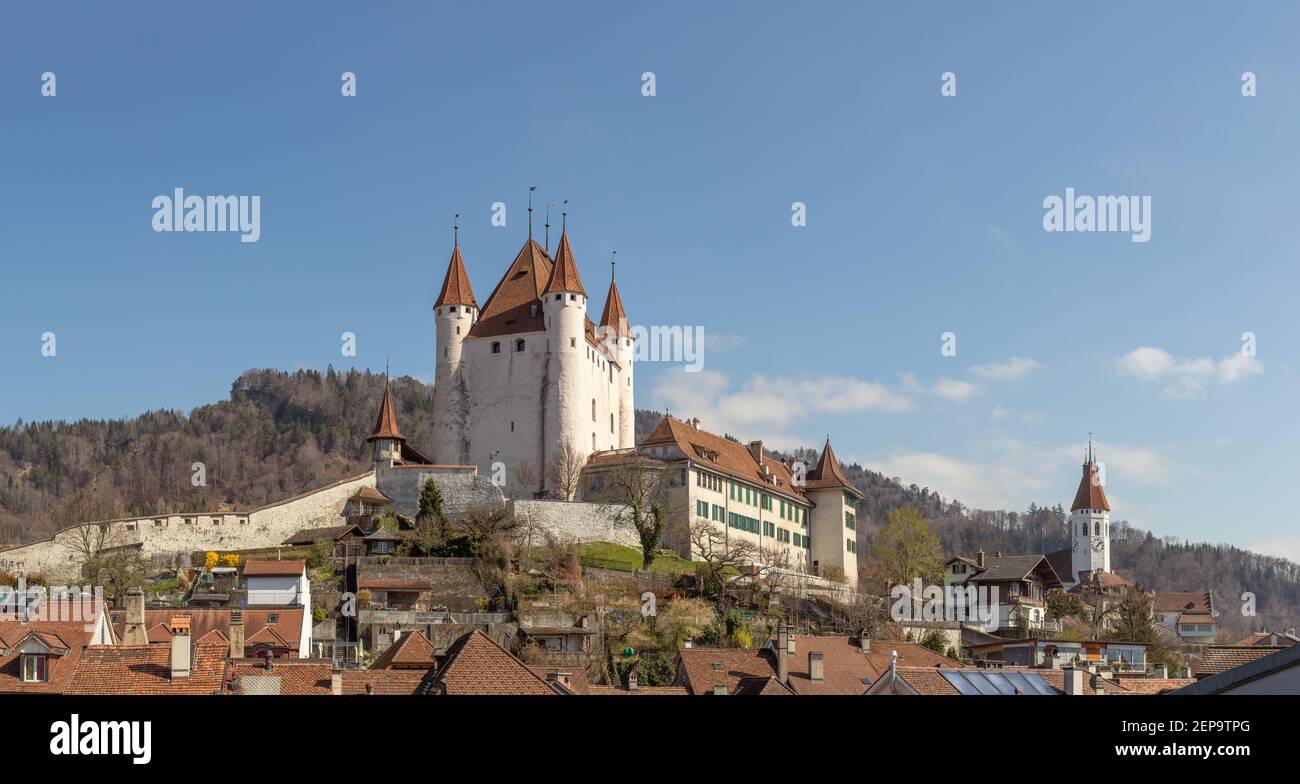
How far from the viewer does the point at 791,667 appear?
4931cm

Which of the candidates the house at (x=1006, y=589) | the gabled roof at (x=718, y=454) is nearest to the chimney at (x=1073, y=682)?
the gabled roof at (x=718, y=454)

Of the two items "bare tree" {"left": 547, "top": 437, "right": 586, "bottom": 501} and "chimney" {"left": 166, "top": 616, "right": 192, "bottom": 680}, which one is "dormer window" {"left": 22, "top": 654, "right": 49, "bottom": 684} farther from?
"bare tree" {"left": 547, "top": 437, "right": 586, "bottom": 501}

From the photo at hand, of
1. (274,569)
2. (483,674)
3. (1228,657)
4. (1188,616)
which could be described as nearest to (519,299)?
(274,569)

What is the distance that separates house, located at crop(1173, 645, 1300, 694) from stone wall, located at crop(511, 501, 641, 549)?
6953 cm

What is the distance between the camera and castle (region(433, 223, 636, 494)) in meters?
86.6

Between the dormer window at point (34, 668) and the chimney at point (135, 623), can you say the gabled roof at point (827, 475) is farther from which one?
the dormer window at point (34, 668)

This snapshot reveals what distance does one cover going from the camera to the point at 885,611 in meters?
81.4

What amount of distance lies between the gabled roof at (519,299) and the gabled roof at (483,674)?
200ft

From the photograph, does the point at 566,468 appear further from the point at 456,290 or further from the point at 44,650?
the point at 44,650

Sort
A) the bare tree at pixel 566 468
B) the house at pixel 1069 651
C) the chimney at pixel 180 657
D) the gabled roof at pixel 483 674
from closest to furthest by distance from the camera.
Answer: the gabled roof at pixel 483 674 < the chimney at pixel 180 657 < the house at pixel 1069 651 < the bare tree at pixel 566 468

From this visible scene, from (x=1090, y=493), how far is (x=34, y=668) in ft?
446

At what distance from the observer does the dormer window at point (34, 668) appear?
119 feet
